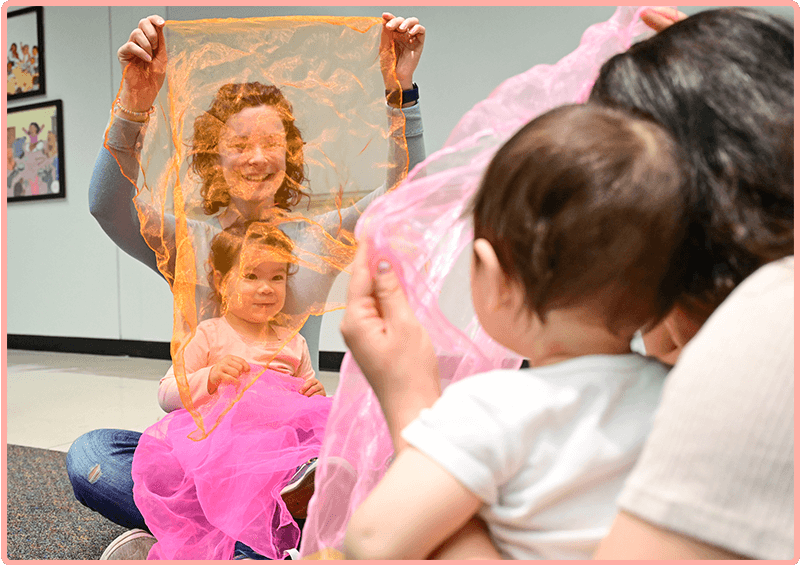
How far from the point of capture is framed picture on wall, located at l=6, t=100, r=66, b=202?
12.1ft

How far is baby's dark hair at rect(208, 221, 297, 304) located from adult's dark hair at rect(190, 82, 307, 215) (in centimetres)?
3

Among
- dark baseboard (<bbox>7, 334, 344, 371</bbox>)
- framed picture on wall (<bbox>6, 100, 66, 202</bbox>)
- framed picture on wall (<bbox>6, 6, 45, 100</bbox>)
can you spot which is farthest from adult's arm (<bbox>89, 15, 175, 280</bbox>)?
framed picture on wall (<bbox>6, 6, 45, 100</bbox>)

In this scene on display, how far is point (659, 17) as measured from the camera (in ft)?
1.76

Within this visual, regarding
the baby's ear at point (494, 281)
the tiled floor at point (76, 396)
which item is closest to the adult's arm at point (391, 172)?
the baby's ear at point (494, 281)

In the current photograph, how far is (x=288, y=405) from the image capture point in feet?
2.91

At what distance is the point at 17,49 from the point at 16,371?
187cm

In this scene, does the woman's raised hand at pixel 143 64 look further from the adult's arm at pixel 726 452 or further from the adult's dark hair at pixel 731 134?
the adult's arm at pixel 726 452

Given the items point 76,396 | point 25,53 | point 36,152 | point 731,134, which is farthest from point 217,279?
point 25,53

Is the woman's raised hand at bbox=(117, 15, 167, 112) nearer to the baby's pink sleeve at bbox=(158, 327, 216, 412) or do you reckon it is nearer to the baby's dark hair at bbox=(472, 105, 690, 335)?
the baby's pink sleeve at bbox=(158, 327, 216, 412)

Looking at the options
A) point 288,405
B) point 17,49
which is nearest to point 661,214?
point 288,405

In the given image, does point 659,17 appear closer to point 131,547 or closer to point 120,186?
point 120,186

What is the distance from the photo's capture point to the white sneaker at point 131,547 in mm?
934

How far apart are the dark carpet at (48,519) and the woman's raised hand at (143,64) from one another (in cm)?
72

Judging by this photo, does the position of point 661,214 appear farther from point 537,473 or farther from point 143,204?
point 143,204
